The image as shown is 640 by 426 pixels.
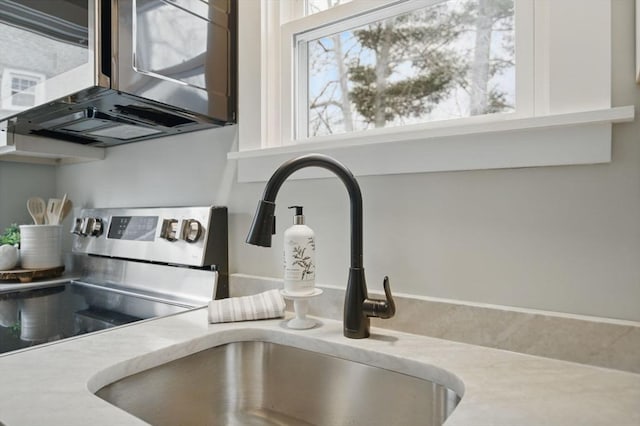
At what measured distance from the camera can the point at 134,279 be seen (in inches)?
54.4

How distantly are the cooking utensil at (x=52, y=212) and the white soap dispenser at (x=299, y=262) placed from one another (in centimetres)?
138

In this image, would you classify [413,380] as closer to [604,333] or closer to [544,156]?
[604,333]

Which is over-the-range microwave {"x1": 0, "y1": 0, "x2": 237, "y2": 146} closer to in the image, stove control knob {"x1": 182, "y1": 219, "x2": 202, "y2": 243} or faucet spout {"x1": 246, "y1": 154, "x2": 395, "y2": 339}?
stove control knob {"x1": 182, "y1": 219, "x2": 202, "y2": 243}

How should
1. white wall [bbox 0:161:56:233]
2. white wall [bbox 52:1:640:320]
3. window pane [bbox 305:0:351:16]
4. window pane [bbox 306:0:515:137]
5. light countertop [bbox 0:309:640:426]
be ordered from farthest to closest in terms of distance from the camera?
white wall [bbox 0:161:56:233] < window pane [bbox 305:0:351:16] < window pane [bbox 306:0:515:137] < white wall [bbox 52:1:640:320] < light countertop [bbox 0:309:640:426]

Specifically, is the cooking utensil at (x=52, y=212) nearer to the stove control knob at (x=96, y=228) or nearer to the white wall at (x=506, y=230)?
the stove control knob at (x=96, y=228)

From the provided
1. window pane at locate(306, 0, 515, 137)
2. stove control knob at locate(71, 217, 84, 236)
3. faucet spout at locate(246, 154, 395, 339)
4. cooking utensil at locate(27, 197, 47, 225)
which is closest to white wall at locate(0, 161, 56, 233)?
cooking utensil at locate(27, 197, 47, 225)

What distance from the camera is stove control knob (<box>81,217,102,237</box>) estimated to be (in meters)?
1.52

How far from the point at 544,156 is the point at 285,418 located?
2.44ft

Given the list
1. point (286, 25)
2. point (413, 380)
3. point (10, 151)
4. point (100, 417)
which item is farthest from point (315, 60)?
point (10, 151)

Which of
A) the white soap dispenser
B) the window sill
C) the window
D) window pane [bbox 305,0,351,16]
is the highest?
window pane [bbox 305,0,351,16]

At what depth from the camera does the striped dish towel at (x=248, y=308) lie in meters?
0.95

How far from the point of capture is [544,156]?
2.45 ft

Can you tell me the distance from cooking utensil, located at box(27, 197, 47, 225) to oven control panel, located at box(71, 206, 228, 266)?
0.88 ft

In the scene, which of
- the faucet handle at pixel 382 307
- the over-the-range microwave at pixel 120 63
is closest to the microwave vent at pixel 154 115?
the over-the-range microwave at pixel 120 63
